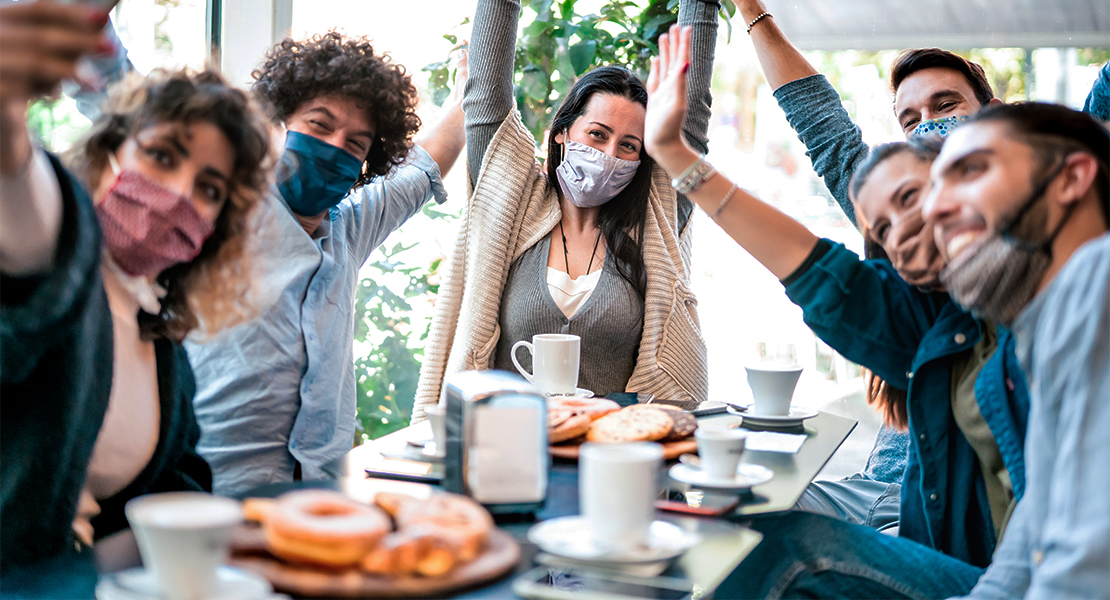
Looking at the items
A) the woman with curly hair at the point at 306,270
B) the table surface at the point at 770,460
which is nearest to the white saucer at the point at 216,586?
the table surface at the point at 770,460

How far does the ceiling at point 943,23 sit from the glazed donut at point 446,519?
8.84ft

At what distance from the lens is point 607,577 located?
81cm

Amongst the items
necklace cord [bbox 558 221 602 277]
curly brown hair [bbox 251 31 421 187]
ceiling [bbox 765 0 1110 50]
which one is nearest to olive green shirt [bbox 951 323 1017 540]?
necklace cord [bbox 558 221 602 277]

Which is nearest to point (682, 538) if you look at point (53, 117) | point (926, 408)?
point (926, 408)

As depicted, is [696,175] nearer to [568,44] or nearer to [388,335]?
[568,44]

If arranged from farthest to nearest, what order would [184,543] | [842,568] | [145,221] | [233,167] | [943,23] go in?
[943,23], [842,568], [233,167], [145,221], [184,543]

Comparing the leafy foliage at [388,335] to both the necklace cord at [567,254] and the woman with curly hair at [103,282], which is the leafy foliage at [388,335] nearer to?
the necklace cord at [567,254]

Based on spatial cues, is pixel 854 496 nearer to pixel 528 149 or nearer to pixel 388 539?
pixel 528 149

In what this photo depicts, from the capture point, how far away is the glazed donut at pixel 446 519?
0.80 m

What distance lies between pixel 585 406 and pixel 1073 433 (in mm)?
707

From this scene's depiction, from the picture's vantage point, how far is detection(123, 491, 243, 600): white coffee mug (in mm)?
671

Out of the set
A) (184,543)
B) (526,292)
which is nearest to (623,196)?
(526,292)

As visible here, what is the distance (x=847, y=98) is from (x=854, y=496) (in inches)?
72.1

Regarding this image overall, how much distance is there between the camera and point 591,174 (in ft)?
6.85
